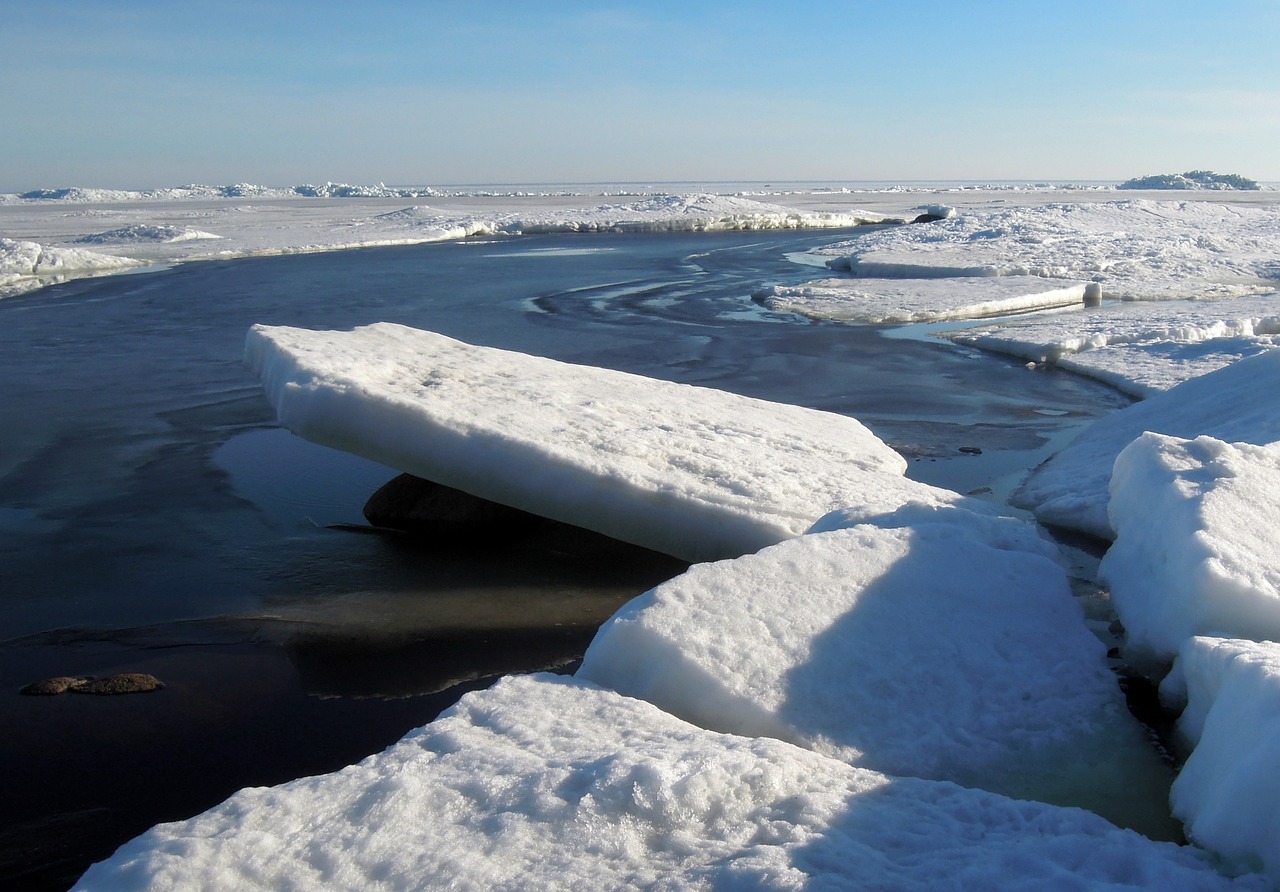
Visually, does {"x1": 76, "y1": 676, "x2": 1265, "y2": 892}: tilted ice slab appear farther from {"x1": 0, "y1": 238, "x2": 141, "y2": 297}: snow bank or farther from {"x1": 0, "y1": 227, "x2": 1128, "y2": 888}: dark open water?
{"x1": 0, "y1": 238, "x2": 141, "y2": 297}: snow bank

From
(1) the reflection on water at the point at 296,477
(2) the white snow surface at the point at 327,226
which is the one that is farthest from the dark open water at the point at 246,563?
(2) the white snow surface at the point at 327,226

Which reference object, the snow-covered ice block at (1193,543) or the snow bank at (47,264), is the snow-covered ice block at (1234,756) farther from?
the snow bank at (47,264)

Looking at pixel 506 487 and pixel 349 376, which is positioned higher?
pixel 349 376

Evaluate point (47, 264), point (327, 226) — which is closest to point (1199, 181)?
point (327, 226)

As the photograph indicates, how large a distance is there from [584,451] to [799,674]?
2.02 metres

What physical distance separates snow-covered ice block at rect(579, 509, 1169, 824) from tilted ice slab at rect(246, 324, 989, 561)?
86 cm

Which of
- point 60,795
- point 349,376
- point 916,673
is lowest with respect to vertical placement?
point 60,795

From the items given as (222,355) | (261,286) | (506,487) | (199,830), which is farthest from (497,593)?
(261,286)

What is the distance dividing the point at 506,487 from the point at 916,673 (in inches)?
86.6

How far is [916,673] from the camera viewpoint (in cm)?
330

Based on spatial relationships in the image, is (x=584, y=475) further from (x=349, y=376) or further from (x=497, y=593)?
(x=349, y=376)

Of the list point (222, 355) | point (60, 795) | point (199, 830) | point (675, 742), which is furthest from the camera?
point (222, 355)

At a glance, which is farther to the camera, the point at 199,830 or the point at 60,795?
the point at 60,795

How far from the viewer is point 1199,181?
257 ft
